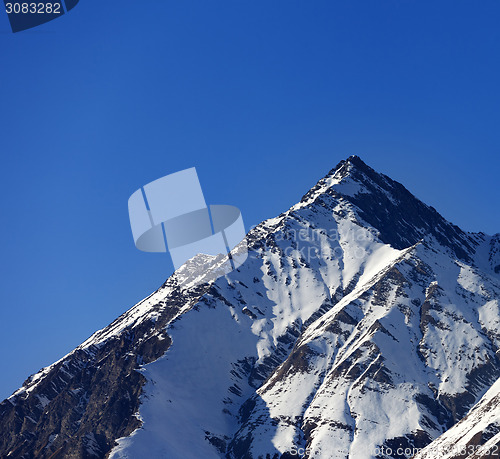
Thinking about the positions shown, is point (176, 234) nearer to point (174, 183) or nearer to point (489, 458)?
point (174, 183)

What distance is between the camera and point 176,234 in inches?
5930

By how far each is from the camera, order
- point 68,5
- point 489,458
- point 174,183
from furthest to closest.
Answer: point 489,458 → point 174,183 → point 68,5

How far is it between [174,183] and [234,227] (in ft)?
197

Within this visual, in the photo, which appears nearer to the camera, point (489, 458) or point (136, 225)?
point (136, 225)

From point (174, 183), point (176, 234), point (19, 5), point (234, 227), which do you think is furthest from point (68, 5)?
point (234, 227)

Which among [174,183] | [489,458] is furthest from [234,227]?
[489,458]

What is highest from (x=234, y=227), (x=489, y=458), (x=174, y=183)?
(x=234, y=227)

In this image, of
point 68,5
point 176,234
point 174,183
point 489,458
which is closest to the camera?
point 68,5

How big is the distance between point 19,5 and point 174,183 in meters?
37.3

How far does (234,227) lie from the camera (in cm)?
19475

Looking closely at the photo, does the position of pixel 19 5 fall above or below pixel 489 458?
above

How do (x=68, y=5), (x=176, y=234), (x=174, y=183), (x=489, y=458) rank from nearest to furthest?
(x=68, y=5), (x=174, y=183), (x=176, y=234), (x=489, y=458)

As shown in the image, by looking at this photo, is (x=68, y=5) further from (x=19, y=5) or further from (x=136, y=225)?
(x=136, y=225)

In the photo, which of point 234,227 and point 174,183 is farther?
point 234,227
